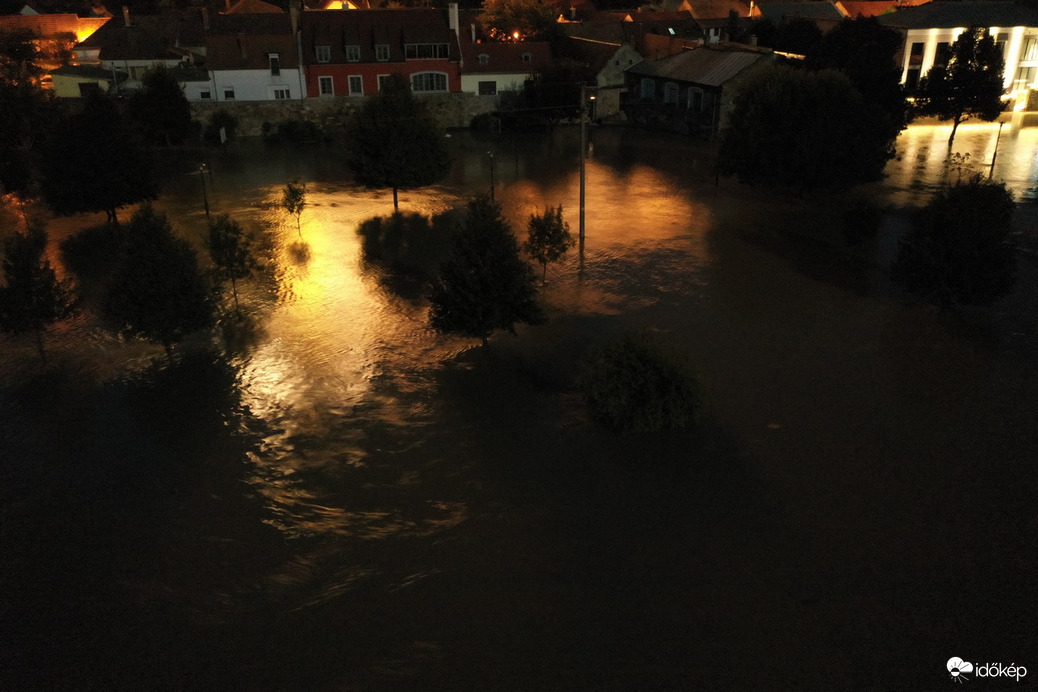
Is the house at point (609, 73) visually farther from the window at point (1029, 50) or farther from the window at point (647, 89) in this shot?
the window at point (1029, 50)

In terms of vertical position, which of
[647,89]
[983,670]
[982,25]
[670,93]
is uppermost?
[982,25]

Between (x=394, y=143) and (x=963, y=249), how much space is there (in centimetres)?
2198

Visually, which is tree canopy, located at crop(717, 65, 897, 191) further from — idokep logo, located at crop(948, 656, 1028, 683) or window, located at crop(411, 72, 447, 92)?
window, located at crop(411, 72, 447, 92)

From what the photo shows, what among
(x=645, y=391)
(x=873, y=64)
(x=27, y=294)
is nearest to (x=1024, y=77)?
(x=873, y=64)

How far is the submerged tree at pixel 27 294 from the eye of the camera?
19.5 metres

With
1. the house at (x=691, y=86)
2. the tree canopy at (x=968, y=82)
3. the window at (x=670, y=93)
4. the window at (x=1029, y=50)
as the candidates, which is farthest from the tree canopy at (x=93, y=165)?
the window at (x=1029, y=50)

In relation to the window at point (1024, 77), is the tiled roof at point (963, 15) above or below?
above

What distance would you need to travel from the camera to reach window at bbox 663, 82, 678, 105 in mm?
54159

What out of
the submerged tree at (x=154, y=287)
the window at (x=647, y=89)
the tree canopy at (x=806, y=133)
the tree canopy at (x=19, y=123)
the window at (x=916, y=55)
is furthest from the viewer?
the window at (x=647, y=89)

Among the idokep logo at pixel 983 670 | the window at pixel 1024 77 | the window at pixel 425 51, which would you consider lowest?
the idokep logo at pixel 983 670

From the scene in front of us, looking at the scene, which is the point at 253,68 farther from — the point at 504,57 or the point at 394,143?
the point at 394,143

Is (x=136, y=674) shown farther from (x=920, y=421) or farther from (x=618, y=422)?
(x=920, y=421)

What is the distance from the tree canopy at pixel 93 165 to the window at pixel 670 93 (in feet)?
119

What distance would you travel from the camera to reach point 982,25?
172 feet
